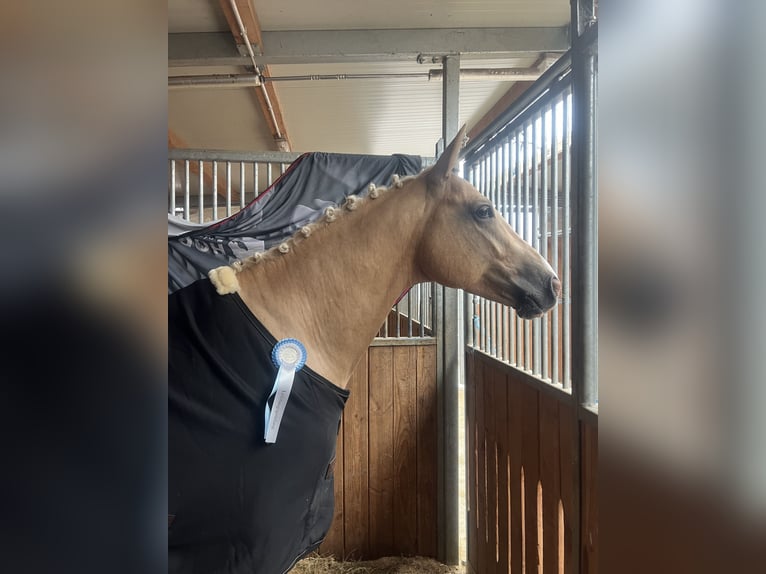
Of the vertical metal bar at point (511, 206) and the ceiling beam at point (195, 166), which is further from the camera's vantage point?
the ceiling beam at point (195, 166)

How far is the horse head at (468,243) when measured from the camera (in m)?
1.08

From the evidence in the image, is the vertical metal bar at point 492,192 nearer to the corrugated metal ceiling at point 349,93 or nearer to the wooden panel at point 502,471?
the wooden panel at point 502,471

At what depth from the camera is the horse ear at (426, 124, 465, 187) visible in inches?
41.8

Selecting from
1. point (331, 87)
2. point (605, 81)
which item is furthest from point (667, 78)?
point (331, 87)

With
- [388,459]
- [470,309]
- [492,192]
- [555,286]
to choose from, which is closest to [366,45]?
[492,192]

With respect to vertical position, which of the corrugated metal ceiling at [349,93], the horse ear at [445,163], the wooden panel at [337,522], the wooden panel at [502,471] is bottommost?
the wooden panel at [337,522]

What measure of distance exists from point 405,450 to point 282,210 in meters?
1.12

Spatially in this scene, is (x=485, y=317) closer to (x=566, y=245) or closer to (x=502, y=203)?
(x=502, y=203)

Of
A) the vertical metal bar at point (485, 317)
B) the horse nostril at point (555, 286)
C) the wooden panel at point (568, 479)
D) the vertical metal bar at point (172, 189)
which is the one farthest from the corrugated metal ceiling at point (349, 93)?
the wooden panel at point (568, 479)

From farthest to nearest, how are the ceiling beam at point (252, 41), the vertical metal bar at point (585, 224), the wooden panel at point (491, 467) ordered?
the ceiling beam at point (252, 41) → the wooden panel at point (491, 467) → the vertical metal bar at point (585, 224)

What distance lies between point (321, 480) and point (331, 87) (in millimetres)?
2470

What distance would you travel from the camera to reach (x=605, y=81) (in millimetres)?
237

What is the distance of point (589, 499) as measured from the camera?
856mm

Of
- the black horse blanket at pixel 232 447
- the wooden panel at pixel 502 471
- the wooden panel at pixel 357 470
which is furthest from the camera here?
the wooden panel at pixel 357 470
